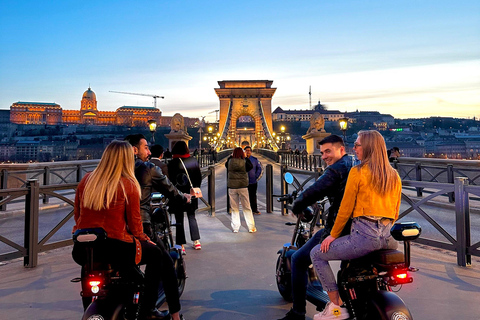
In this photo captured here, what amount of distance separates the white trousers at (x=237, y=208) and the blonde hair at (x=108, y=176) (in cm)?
437

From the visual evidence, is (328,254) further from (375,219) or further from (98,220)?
(98,220)

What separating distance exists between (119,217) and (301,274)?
156 centimetres

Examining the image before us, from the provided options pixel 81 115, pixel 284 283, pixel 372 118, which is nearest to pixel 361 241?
pixel 284 283

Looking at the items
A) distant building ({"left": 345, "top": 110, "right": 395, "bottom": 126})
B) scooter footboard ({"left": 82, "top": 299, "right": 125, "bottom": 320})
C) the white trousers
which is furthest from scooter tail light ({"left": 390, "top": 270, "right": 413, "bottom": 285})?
distant building ({"left": 345, "top": 110, "right": 395, "bottom": 126})

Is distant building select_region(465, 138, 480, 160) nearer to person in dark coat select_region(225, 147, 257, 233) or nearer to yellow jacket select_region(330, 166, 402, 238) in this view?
person in dark coat select_region(225, 147, 257, 233)

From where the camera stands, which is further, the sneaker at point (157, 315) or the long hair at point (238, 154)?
the long hair at point (238, 154)

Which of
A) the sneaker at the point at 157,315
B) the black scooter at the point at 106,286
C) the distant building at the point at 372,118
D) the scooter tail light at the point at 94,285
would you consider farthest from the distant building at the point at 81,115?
the scooter tail light at the point at 94,285

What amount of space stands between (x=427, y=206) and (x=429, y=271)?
6.39 m

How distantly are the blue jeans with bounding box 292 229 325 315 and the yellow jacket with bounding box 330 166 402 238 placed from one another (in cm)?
56

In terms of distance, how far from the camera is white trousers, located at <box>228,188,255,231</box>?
6797 mm

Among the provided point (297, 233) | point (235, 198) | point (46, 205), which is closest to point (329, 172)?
point (297, 233)

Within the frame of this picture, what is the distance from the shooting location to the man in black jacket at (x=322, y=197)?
290 cm

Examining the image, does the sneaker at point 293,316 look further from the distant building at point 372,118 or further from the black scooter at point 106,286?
the distant building at point 372,118

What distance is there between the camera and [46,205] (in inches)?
412
